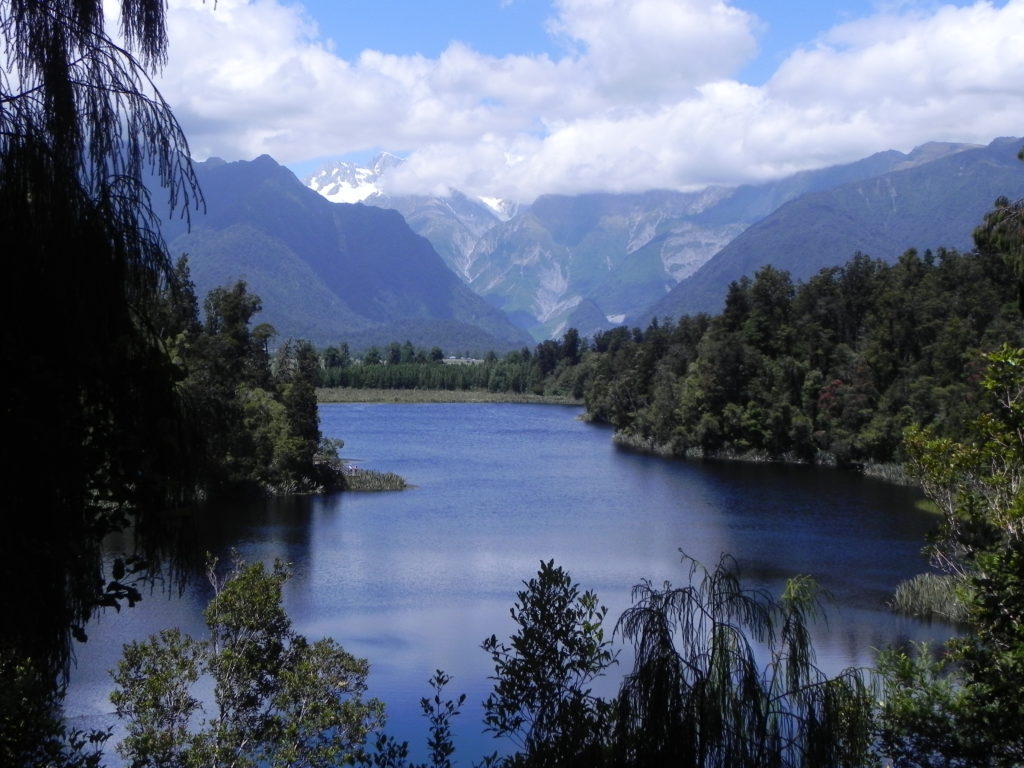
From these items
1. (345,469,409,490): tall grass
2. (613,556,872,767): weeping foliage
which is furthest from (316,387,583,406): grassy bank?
(613,556,872,767): weeping foliage

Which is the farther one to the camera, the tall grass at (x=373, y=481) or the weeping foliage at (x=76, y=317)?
the tall grass at (x=373, y=481)

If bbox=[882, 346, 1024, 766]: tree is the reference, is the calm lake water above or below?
below

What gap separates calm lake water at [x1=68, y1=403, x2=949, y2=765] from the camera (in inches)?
800

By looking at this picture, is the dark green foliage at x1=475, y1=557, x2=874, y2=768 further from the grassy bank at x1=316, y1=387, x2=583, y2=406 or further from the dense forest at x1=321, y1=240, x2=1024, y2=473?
the grassy bank at x1=316, y1=387, x2=583, y2=406

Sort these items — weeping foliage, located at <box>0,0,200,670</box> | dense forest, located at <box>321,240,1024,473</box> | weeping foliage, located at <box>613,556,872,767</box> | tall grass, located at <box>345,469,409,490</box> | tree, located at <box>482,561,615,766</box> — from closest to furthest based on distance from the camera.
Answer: weeping foliage, located at <box>0,0,200,670</box>, weeping foliage, located at <box>613,556,872,767</box>, tree, located at <box>482,561,615,766</box>, tall grass, located at <box>345,469,409,490</box>, dense forest, located at <box>321,240,1024,473</box>

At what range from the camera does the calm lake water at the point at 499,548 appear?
20312 millimetres

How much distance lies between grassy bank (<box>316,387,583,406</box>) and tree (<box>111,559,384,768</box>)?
95949 mm

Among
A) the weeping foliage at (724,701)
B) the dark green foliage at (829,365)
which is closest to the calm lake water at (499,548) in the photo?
the dark green foliage at (829,365)

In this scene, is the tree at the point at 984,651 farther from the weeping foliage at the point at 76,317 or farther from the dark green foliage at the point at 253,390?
the dark green foliage at the point at 253,390

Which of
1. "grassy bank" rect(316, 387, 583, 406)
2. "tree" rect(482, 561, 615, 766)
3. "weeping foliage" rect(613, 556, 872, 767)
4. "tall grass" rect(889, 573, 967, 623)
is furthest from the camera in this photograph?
"grassy bank" rect(316, 387, 583, 406)

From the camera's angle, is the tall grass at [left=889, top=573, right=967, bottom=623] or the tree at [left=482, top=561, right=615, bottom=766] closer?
the tree at [left=482, top=561, right=615, bottom=766]

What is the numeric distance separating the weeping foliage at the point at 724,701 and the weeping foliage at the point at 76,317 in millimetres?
3131

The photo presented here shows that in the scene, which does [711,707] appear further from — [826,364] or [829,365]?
[826,364]

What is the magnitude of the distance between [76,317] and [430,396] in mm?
109716
